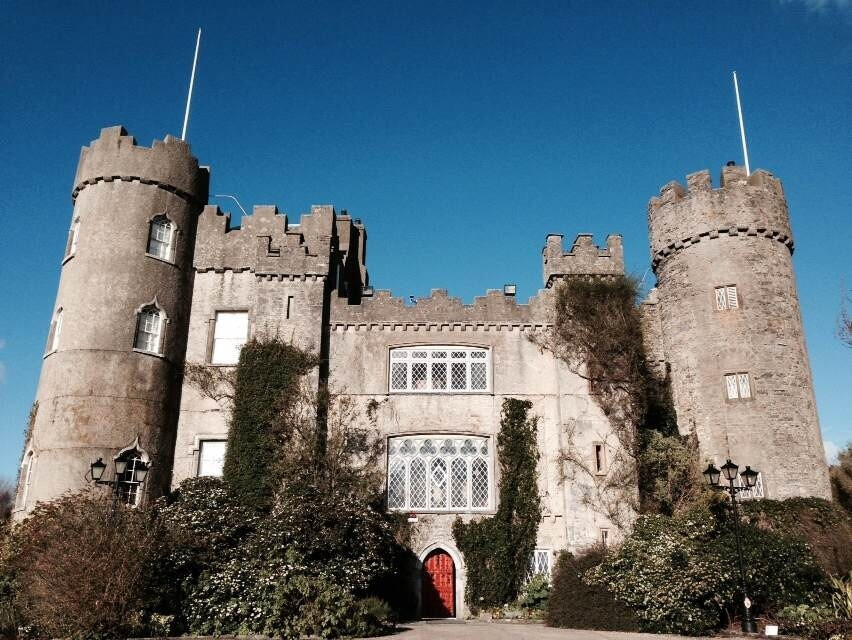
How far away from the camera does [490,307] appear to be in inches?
971

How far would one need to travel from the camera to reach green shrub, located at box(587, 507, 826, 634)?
16859 millimetres

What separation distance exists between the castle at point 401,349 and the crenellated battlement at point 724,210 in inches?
3.2

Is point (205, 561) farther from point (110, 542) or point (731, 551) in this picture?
point (731, 551)

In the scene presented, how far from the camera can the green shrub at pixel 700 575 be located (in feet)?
55.3

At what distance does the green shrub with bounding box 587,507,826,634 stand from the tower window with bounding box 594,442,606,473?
3.57 m

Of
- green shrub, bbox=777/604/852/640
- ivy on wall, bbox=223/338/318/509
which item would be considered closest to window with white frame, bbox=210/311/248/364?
ivy on wall, bbox=223/338/318/509

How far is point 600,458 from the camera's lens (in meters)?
22.5

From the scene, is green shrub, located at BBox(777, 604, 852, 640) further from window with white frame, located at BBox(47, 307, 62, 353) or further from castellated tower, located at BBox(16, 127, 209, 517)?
window with white frame, located at BBox(47, 307, 62, 353)

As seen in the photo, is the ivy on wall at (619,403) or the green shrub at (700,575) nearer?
the green shrub at (700,575)

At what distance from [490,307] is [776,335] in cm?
980

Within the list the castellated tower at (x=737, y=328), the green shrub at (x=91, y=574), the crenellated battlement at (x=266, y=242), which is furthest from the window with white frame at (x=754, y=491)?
the green shrub at (x=91, y=574)

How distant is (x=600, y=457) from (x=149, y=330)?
49.3 ft

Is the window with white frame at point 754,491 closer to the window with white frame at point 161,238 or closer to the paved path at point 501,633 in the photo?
the paved path at point 501,633

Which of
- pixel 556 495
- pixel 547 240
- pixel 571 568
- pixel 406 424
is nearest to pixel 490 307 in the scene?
pixel 547 240
